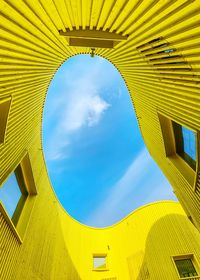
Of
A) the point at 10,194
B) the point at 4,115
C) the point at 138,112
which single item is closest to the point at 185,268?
the point at 138,112

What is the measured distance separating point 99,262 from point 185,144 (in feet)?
22.8

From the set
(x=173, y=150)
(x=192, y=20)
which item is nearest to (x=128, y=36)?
(x=192, y=20)

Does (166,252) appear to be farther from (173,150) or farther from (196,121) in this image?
(196,121)

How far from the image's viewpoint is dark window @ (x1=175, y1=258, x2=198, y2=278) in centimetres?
796

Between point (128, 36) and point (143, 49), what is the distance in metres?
0.38

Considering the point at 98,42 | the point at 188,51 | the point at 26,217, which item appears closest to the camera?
the point at 188,51

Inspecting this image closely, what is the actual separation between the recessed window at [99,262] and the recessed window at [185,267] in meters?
3.08

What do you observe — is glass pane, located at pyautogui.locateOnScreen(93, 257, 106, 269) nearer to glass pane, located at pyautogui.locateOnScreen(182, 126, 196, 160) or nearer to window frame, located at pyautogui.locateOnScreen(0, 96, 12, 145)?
glass pane, located at pyautogui.locateOnScreen(182, 126, 196, 160)

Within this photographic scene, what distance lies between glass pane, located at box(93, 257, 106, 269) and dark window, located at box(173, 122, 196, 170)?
6365mm

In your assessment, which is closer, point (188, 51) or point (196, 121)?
point (188, 51)

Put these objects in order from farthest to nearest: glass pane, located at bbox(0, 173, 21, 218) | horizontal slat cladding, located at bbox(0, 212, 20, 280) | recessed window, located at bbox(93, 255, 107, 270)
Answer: recessed window, located at bbox(93, 255, 107, 270) → glass pane, located at bbox(0, 173, 21, 218) → horizontal slat cladding, located at bbox(0, 212, 20, 280)

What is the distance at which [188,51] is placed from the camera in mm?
2896

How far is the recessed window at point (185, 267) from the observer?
7.96 meters

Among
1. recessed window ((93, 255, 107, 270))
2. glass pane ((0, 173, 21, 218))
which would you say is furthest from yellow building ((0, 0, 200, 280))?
glass pane ((0, 173, 21, 218))
